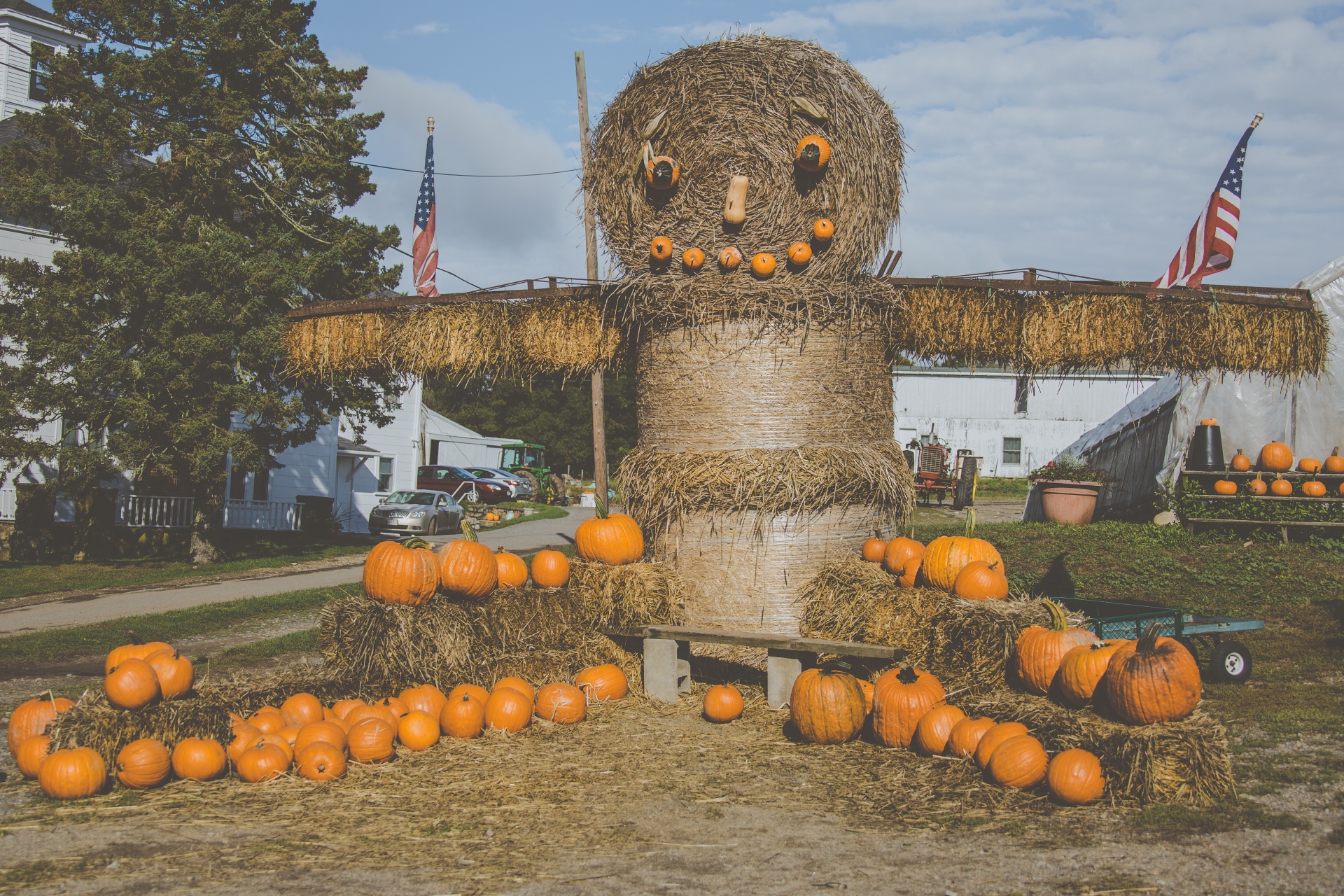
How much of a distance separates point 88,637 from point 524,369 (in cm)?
532

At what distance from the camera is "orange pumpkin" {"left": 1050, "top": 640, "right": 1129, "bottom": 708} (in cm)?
496

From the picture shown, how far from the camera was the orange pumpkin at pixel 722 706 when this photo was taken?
622 centimetres

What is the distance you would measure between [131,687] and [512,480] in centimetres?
3004

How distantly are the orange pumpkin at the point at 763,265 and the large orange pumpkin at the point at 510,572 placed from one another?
2.91m

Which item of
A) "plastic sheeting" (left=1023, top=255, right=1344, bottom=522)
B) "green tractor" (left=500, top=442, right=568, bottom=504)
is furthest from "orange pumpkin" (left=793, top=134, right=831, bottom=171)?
"green tractor" (left=500, top=442, right=568, bottom=504)

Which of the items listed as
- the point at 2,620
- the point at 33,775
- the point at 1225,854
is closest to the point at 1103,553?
the point at 1225,854

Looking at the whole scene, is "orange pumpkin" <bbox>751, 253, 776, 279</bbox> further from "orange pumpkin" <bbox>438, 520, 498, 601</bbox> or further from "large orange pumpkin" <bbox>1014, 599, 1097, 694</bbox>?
"large orange pumpkin" <bbox>1014, 599, 1097, 694</bbox>

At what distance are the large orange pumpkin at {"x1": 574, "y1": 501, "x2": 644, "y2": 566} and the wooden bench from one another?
0.63 metres

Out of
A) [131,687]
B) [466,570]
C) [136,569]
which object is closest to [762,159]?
[466,570]

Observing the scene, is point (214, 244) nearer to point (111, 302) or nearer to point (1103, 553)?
point (111, 302)

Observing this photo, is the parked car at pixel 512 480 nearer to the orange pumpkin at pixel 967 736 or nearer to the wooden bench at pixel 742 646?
the wooden bench at pixel 742 646

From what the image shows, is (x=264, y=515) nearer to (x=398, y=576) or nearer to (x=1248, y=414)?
(x=398, y=576)

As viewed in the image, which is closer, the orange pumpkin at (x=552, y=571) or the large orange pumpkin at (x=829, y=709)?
the large orange pumpkin at (x=829, y=709)

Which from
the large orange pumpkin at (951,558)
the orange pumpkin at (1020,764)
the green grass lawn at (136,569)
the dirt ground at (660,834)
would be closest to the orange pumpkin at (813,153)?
the large orange pumpkin at (951,558)
